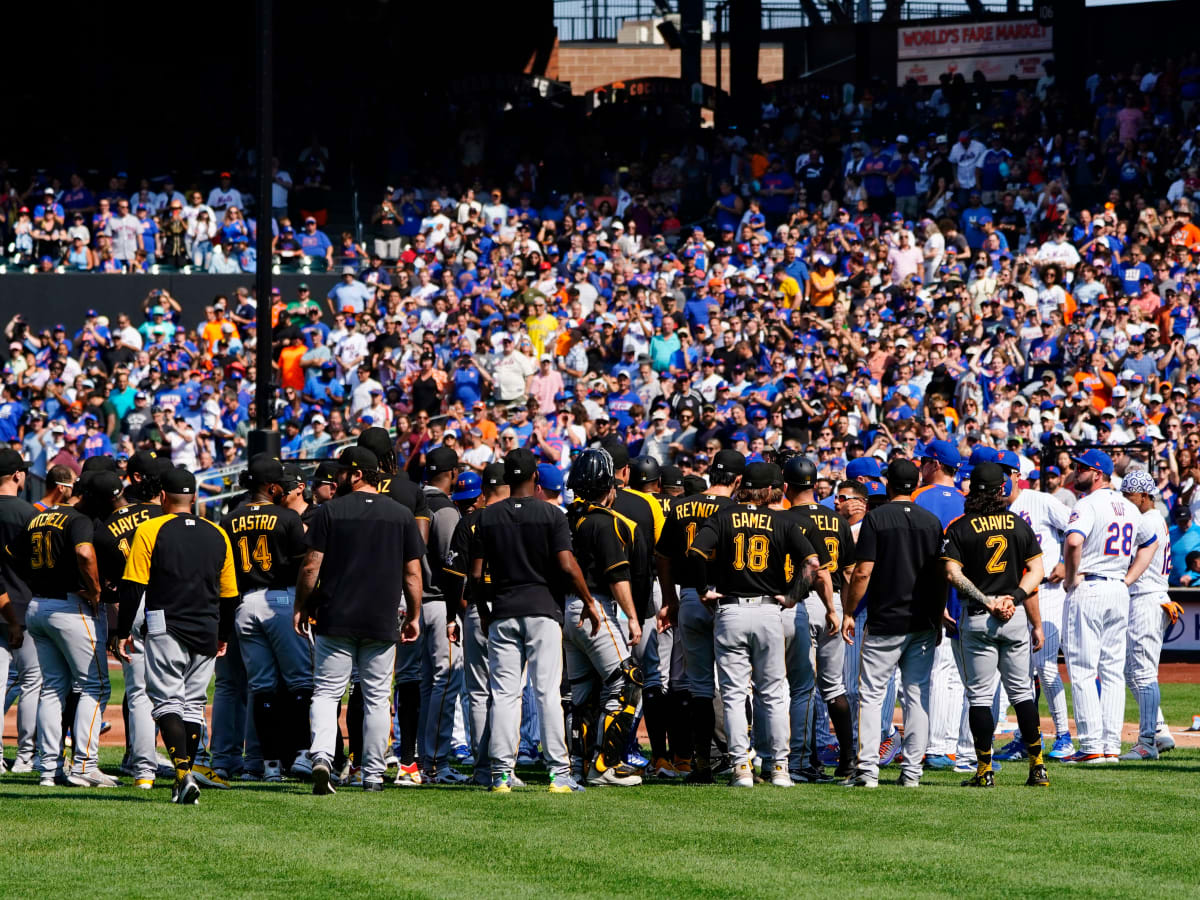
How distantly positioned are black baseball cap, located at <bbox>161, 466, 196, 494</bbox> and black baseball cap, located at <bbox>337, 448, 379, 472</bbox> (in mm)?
830

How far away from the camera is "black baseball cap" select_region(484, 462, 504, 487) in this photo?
993cm

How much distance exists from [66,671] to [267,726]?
1187 millimetres

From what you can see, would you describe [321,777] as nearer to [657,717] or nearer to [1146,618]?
[657,717]

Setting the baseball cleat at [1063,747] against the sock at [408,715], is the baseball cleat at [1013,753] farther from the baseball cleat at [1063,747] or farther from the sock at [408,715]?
the sock at [408,715]

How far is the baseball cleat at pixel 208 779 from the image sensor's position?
9805 mm

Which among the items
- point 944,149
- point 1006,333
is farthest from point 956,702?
point 944,149

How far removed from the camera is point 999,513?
990 centimetres

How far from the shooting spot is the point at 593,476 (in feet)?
32.6

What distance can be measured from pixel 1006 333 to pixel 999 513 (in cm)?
1039

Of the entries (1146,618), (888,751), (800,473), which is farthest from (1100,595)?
(800,473)

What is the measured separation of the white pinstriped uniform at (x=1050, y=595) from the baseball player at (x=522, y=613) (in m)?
3.42

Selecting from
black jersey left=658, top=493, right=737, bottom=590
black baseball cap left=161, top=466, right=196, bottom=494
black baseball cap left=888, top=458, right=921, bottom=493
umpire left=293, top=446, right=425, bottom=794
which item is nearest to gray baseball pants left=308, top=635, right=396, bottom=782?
umpire left=293, top=446, right=425, bottom=794

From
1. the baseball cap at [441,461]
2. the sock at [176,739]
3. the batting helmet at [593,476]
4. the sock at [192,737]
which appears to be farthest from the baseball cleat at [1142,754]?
the sock at [176,739]

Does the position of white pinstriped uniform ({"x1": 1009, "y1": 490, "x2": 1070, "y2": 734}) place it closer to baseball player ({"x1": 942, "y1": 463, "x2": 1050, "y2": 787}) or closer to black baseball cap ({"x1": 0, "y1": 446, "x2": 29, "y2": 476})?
baseball player ({"x1": 942, "y1": 463, "x2": 1050, "y2": 787})
